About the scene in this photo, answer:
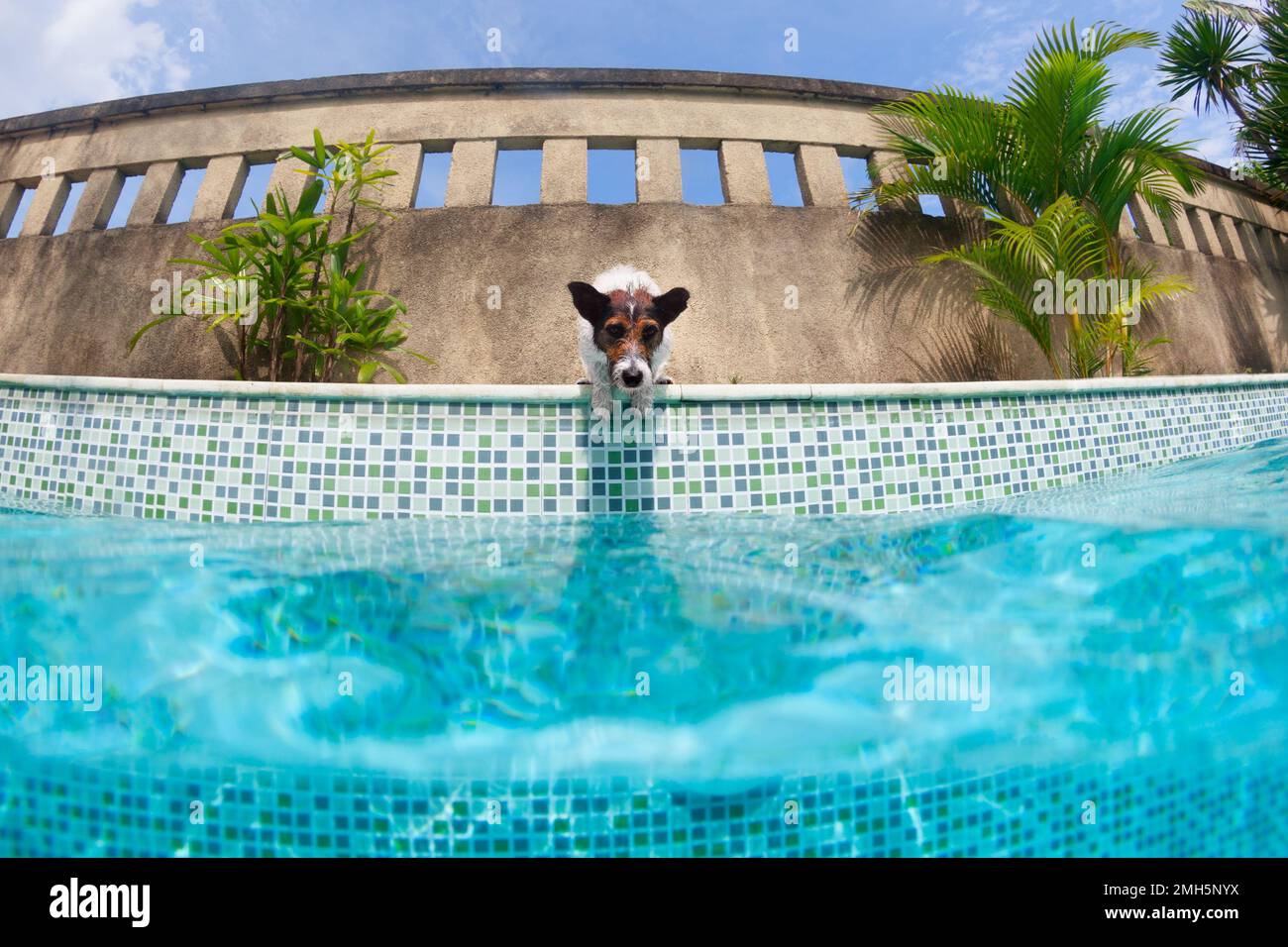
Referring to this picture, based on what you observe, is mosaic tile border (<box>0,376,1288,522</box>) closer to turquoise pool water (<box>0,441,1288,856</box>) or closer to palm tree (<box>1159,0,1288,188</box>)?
turquoise pool water (<box>0,441,1288,856</box>)

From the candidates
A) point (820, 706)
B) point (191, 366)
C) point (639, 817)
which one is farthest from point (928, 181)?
point (191, 366)

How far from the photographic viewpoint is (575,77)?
800cm

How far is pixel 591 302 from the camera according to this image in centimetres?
369

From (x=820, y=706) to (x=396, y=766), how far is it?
0.95 metres

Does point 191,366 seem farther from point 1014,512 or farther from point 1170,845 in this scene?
point 1170,845

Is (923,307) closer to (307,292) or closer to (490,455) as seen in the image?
(490,455)

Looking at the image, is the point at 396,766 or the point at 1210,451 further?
the point at 1210,451

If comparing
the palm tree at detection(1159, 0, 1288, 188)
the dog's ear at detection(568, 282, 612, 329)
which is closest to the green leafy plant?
the dog's ear at detection(568, 282, 612, 329)

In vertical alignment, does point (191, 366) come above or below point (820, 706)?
above

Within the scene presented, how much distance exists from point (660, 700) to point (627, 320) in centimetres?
248

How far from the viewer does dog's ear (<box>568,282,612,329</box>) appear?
3.64m

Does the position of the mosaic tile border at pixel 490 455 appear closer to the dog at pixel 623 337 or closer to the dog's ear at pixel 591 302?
the dog at pixel 623 337

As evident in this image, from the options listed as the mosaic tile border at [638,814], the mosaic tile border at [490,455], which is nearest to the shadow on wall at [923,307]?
the mosaic tile border at [490,455]

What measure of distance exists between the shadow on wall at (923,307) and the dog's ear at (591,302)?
15.5 feet
